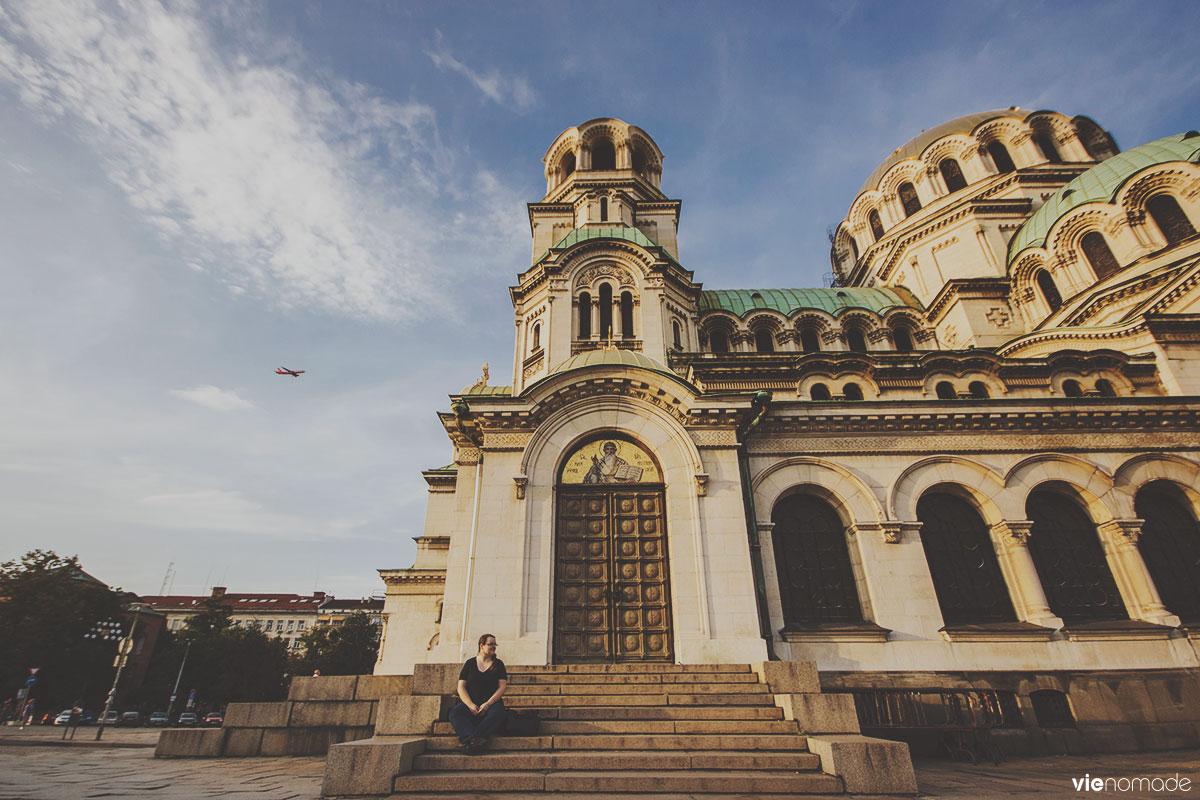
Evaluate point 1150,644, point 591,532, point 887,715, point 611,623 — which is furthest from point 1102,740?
point 591,532

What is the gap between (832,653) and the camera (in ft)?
43.6

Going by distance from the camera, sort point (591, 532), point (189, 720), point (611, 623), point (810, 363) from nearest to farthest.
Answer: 1. point (611, 623)
2. point (591, 532)
3. point (810, 363)
4. point (189, 720)

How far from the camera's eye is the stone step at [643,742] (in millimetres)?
8195

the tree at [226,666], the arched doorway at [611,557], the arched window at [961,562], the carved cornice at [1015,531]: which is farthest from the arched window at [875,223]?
the tree at [226,666]

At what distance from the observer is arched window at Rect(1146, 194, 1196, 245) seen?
2159cm

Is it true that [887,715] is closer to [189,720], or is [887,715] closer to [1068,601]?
[1068,601]

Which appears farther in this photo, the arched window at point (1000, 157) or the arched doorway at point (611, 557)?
the arched window at point (1000, 157)

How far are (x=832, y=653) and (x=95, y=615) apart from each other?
51449 millimetres

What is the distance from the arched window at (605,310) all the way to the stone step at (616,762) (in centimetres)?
1638

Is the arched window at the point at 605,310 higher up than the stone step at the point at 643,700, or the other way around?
the arched window at the point at 605,310

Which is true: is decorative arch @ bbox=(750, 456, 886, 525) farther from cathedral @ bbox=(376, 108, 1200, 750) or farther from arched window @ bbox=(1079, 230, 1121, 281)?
arched window @ bbox=(1079, 230, 1121, 281)

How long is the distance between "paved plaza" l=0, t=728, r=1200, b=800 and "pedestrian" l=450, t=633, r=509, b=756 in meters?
1.10

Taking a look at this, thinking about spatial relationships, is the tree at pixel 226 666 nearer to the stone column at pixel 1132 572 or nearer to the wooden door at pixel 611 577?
the wooden door at pixel 611 577

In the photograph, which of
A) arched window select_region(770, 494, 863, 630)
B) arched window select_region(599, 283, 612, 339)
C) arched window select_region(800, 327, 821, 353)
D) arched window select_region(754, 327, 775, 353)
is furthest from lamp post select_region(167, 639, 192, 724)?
arched window select_region(800, 327, 821, 353)
